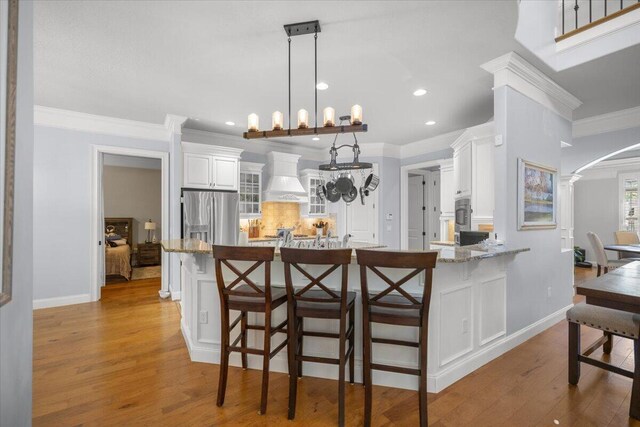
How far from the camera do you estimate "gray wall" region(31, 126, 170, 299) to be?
165 inches

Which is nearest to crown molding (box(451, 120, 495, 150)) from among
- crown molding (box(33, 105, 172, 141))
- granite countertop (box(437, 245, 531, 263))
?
granite countertop (box(437, 245, 531, 263))

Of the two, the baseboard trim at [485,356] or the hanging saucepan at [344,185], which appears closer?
the baseboard trim at [485,356]

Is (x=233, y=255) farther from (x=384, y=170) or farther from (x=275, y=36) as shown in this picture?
(x=384, y=170)

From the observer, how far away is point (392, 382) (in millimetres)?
2332

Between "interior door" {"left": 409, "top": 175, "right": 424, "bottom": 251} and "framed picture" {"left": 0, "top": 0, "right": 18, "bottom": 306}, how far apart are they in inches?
298

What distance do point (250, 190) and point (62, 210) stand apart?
2.75m

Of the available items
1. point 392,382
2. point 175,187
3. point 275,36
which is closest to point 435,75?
point 275,36

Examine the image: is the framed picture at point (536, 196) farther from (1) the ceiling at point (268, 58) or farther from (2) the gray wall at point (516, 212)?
(1) the ceiling at point (268, 58)

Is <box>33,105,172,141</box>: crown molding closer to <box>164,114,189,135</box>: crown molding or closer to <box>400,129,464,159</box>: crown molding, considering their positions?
<box>164,114,189,135</box>: crown molding

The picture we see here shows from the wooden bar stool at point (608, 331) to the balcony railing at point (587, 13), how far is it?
2.47 meters

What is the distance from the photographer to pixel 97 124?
14.9 ft

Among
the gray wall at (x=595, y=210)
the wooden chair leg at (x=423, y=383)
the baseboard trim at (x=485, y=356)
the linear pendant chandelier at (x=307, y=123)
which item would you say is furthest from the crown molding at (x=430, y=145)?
the gray wall at (x=595, y=210)

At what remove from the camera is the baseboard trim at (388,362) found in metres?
2.31

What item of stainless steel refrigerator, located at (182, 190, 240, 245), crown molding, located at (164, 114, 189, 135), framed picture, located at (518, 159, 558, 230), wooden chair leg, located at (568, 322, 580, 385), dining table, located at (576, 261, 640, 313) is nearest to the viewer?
dining table, located at (576, 261, 640, 313)
